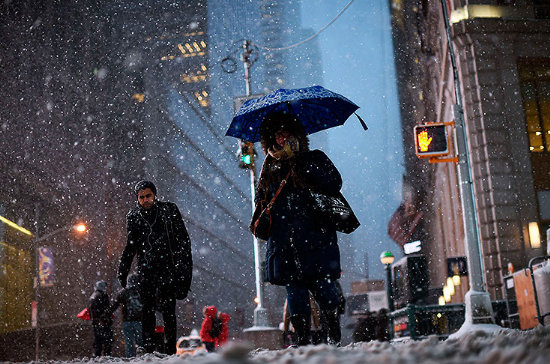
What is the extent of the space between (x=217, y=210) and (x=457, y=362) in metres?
63.9

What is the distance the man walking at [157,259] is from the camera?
5.44 m

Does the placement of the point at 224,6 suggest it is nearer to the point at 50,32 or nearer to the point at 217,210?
the point at 217,210

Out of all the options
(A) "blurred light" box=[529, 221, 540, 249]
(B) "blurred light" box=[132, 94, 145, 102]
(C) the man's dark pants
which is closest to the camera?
(C) the man's dark pants

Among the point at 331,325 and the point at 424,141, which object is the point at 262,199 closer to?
the point at 331,325

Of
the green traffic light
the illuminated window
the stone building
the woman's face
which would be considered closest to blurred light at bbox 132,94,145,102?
the green traffic light

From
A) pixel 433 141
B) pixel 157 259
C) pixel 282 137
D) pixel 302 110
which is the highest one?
pixel 433 141

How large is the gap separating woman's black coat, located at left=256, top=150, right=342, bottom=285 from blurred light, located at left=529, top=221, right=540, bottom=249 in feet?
38.8

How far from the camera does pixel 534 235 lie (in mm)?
14555

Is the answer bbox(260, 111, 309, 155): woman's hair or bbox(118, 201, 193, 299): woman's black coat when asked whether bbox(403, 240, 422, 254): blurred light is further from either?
bbox(260, 111, 309, 155): woman's hair

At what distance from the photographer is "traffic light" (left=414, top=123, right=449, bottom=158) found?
10.7 meters

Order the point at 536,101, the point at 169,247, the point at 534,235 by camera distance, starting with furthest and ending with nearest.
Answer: the point at 536,101 < the point at 534,235 < the point at 169,247

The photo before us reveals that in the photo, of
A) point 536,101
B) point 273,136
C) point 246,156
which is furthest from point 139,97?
point 273,136

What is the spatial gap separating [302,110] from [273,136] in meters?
0.90

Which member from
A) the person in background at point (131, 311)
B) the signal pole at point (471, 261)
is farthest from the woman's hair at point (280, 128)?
the signal pole at point (471, 261)
